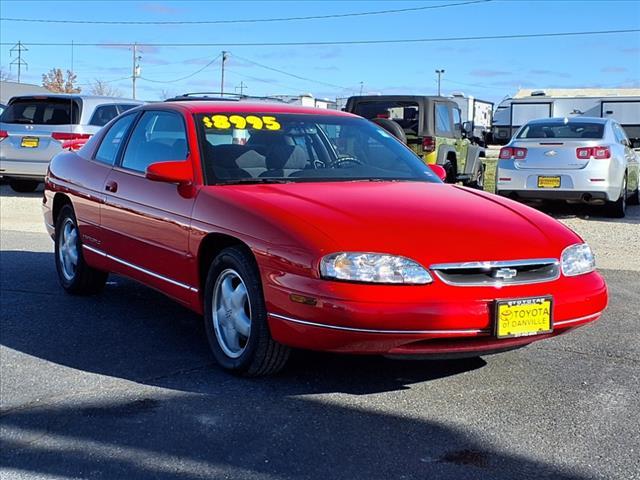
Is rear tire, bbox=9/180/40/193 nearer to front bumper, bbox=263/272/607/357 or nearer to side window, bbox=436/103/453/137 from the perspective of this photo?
side window, bbox=436/103/453/137

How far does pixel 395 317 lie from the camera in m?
3.90

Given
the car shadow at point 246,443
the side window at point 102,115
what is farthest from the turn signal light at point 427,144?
the car shadow at point 246,443

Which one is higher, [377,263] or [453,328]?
[377,263]

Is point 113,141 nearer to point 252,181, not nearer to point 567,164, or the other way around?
point 252,181

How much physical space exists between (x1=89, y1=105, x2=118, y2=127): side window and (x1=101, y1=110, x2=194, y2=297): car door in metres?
8.60

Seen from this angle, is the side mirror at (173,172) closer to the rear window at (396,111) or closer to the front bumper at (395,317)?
the front bumper at (395,317)

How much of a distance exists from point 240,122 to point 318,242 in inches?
64.8

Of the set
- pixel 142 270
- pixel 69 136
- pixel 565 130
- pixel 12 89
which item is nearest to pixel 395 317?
pixel 142 270

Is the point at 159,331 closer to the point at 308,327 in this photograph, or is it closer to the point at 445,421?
the point at 308,327

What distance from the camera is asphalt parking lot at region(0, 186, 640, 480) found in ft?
11.5

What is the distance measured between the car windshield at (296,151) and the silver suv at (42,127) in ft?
30.0

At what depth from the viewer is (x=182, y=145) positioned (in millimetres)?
5305

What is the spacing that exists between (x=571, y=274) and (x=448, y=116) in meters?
10.5

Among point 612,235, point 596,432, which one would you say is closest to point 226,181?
point 596,432
